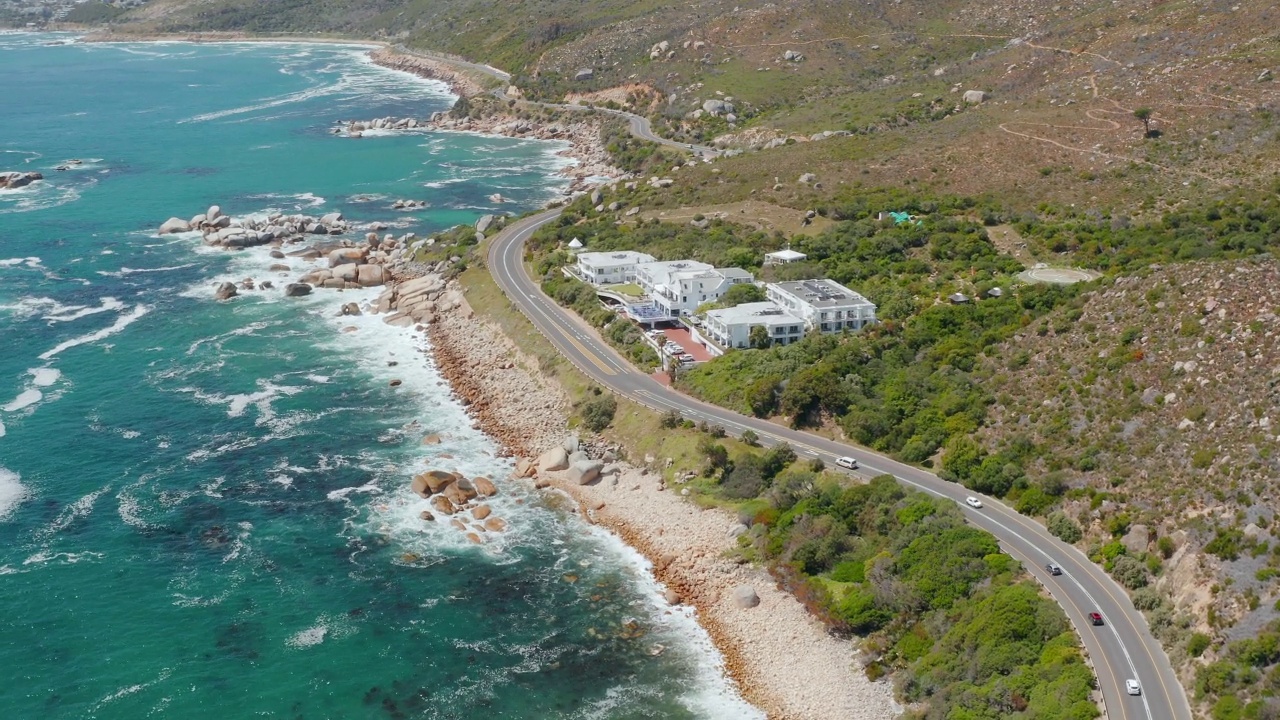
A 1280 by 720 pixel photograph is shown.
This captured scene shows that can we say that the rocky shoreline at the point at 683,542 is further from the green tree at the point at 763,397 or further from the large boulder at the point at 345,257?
the large boulder at the point at 345,257

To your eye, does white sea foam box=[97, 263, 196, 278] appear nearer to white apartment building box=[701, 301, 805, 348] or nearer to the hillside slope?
the hillside slope

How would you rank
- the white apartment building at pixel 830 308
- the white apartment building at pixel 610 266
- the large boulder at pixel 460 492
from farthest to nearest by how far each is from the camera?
the white apartment building at pixel 610 266
the white apartment building at pixel 830 308
the large boulder at pixel 460 492

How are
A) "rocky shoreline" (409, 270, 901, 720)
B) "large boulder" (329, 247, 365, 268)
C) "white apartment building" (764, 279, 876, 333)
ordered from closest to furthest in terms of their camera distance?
1. "rocky shoreline" (409, 270, 901, 720)
2. "white apartment building" (764, 279, 876, 333)
3. "large boulder" (329, 247, 365, 268)

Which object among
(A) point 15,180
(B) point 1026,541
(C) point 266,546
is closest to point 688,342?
(B) point 1026,541

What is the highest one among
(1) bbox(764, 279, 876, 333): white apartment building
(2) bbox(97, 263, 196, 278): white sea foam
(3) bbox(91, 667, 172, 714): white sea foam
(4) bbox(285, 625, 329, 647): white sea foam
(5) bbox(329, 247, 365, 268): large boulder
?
(1) bbox(764, 279, 876, 333): white apartment building

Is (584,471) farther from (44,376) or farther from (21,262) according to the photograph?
(21,262)

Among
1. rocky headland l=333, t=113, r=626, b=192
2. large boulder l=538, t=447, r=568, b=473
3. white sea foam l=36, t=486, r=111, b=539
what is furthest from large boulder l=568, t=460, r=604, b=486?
rocky headland l=333, t=113, r=626, b=192

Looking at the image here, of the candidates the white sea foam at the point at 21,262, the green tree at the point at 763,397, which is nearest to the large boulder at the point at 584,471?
the green tree at the point at 763,397
